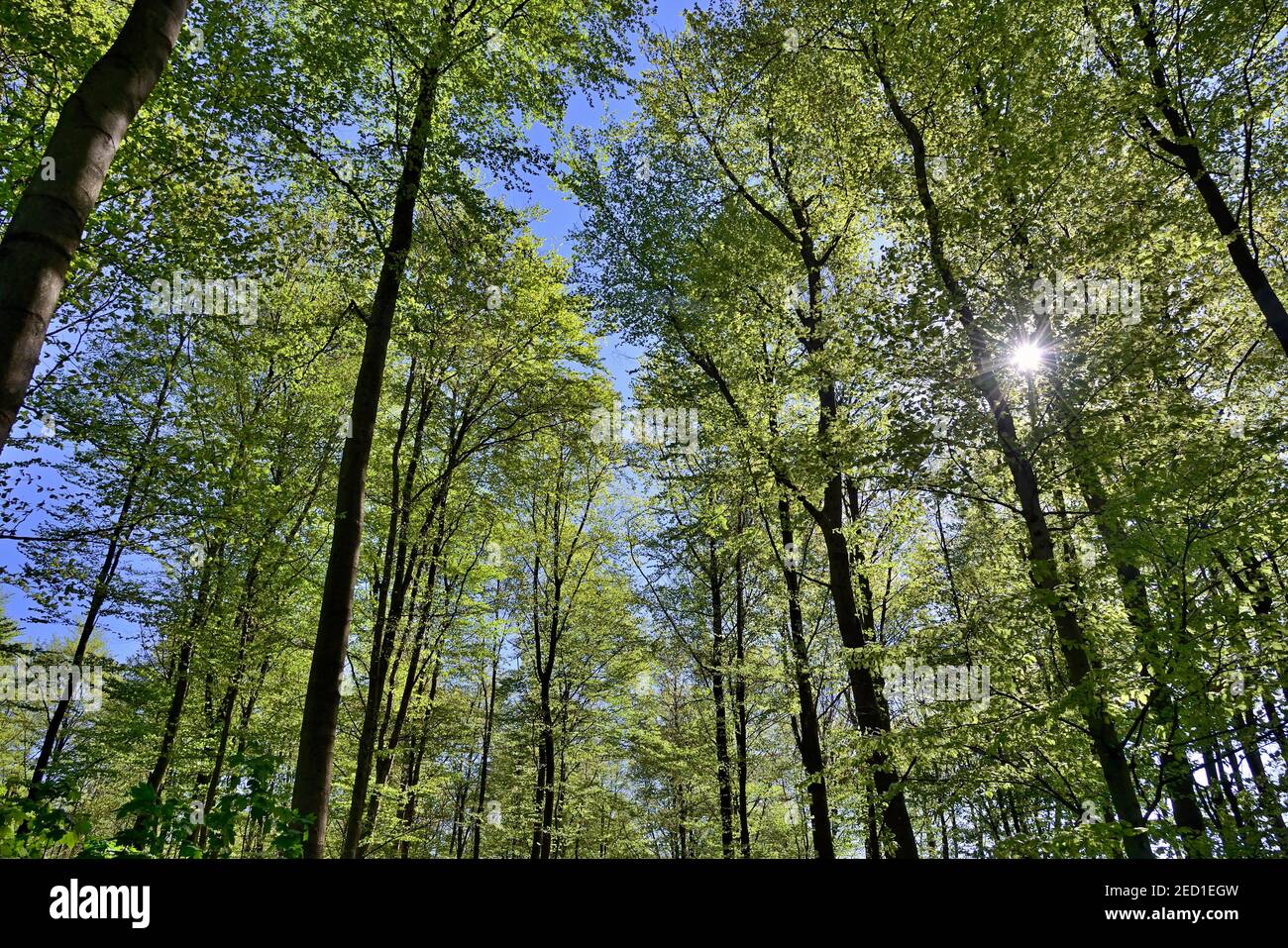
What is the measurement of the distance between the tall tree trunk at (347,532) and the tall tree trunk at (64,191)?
415cm

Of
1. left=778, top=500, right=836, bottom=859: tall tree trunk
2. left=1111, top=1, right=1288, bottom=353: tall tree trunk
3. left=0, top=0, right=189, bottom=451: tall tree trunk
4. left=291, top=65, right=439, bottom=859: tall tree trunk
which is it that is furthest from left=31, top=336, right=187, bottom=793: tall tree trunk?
left=1111, top=1, right=1288, bottom=353: tall tree trunk

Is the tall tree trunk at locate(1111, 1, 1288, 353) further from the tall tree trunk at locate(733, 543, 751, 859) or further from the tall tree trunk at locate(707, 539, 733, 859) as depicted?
the tall tree trunk at locate(707, 539, 733, 859)

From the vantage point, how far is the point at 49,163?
291 cm

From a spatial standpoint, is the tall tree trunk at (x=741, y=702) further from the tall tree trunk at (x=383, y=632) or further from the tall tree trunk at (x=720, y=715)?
the tall tree trunk at (x=383, y=632)

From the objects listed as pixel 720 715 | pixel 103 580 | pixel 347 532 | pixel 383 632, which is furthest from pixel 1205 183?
pixel 103 580

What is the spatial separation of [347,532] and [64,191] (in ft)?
15.7

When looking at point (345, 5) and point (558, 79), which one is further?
point (558, 79)

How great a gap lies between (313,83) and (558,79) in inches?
136

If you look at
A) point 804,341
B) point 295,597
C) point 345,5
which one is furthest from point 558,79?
point 295,597

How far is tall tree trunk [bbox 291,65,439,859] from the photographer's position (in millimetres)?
6238

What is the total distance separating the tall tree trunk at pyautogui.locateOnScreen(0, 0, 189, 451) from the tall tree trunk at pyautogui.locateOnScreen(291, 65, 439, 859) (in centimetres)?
415

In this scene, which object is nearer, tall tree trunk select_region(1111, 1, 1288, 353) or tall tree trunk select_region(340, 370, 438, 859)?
tall tree trunk select_region(1111, 1, 1288, 353)
